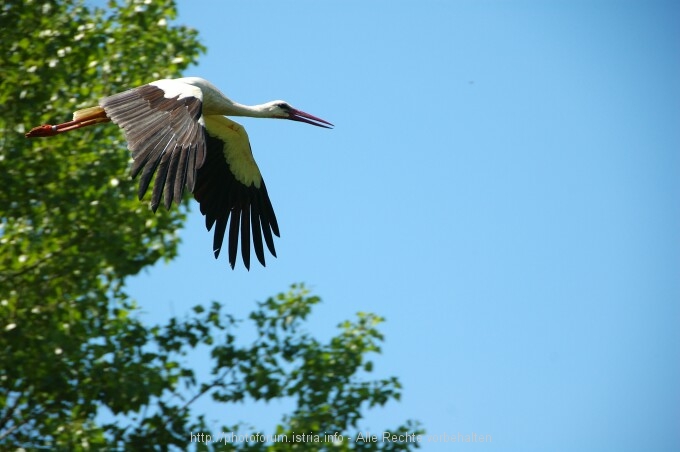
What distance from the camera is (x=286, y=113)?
11.1m

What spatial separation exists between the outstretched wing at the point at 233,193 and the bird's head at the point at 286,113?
0.42 meters

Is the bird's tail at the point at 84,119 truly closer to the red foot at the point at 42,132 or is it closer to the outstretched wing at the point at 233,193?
the red foot at the point at 42,132

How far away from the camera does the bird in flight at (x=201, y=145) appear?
328 inches

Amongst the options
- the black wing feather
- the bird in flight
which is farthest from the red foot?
the black wing feather

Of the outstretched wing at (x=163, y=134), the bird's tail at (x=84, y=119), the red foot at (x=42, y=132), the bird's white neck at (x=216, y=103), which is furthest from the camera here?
the red foot at (x=42, y=132)

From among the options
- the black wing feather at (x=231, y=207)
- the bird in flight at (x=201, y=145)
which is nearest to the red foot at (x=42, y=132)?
the bird in flight at (x=201, y=145)

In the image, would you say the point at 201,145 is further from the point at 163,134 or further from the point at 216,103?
the point at 216,103

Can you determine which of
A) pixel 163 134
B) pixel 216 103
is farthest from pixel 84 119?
pixel 163 134

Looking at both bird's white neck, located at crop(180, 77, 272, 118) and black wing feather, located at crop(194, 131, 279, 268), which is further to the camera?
black wing feather, located at crop(194, 131, 279, 268)

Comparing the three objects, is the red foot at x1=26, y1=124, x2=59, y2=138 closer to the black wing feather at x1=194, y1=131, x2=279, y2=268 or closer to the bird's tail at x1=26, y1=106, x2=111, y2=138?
the bird's tail at x1=26, y1=106, x2=111, y2=138

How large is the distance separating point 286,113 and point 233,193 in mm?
941

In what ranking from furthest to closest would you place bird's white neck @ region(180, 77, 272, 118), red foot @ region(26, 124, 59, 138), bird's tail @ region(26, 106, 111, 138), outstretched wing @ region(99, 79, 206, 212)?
red foot @ region(26, 124, 59, 138) → bird's tail @ region(26, 106, 111, 138) → bird's white neck @ region(180, 77, 272, 118) → outstretched wing @ region(99, 79, 206, 212)

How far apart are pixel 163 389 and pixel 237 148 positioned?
2.09 m

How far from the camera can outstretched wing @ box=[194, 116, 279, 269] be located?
407 inches
